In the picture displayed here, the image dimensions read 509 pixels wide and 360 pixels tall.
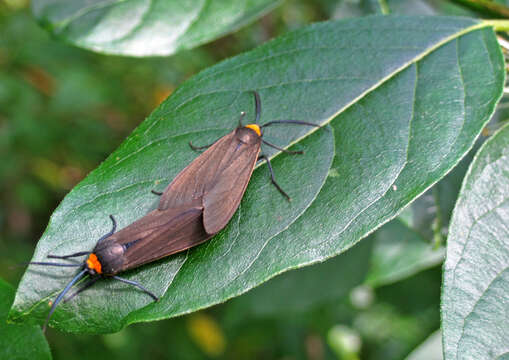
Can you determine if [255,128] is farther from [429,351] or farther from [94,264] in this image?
[429,351]

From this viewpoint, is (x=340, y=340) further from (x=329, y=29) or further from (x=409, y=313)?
(x=329, y=29)

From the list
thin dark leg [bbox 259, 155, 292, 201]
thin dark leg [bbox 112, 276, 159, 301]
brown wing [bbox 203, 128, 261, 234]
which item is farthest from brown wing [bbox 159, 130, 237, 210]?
thin dark leg [bbox 112, 276, 159, 301]

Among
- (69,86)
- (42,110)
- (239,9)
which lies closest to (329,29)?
(239,9)

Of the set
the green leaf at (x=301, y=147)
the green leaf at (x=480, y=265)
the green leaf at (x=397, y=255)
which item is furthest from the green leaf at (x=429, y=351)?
the green leaf at (x=301, y=147)

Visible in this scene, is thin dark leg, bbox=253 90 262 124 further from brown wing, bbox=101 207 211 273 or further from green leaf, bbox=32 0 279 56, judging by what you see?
green leaf, bbox=32 0 279 56

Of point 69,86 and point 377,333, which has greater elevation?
point 69,86
